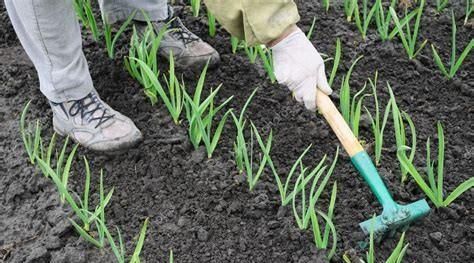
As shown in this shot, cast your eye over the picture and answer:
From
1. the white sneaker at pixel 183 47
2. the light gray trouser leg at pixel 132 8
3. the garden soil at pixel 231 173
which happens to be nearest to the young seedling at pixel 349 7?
the garden soil at pixel 231 173

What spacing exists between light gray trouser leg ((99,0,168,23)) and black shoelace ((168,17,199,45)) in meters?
0.07

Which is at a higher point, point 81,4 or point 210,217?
point 81,4

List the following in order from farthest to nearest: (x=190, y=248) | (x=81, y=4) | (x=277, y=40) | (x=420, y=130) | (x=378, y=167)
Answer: (x=81, y=4) → (x=420, y=130) → (x=378, y=167) → (x=190, y=248) → (x=277, y=40)

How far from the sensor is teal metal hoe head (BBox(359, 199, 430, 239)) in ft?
6.68

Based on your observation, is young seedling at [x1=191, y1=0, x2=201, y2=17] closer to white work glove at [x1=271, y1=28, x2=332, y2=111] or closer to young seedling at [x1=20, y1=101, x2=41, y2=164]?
young seedling at [x1=20, y1=101, x2=41, y2=164]

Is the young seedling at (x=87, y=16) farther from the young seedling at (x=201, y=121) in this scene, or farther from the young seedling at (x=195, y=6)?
the young seedling at (x=201, y=121)

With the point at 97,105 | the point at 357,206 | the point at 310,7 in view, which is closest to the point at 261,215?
the point at 357,206

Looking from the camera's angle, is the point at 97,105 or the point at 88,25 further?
the point at 88,25

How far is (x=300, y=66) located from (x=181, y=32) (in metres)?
0.94

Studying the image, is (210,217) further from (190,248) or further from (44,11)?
(44,11)

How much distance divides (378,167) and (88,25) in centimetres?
147

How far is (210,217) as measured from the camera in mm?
2252

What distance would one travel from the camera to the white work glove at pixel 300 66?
2.02 m

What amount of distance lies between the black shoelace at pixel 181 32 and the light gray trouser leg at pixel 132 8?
0.07m
